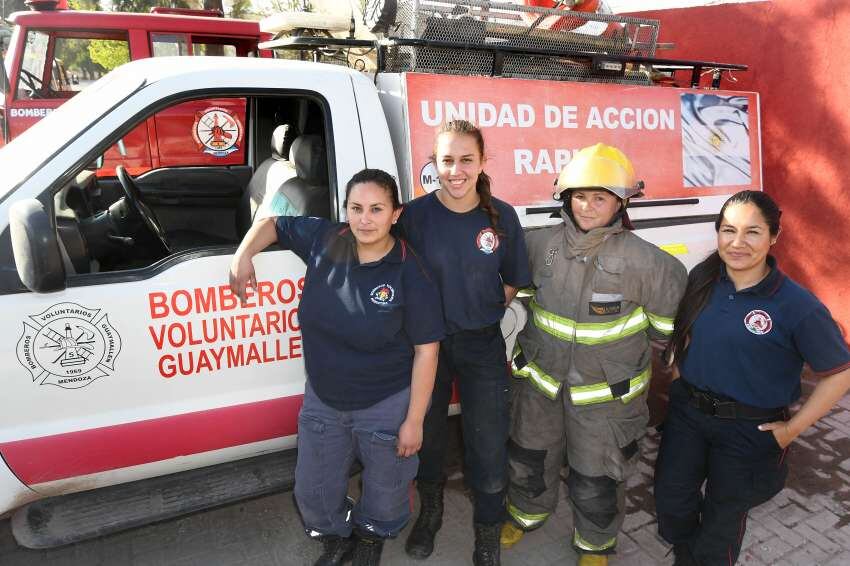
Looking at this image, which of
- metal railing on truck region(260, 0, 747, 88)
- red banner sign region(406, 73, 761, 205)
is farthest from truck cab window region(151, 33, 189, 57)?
red banner sign region(406, 73, 761, 205)

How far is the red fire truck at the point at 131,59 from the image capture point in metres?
6.69

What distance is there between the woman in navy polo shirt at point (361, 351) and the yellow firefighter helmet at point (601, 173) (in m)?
0.63

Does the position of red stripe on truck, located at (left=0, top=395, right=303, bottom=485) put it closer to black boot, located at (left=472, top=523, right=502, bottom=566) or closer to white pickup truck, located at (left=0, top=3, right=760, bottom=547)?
white pickup truck, located at (left=0, top=3, right=760, bottom=547)

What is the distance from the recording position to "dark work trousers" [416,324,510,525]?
2.32 meters

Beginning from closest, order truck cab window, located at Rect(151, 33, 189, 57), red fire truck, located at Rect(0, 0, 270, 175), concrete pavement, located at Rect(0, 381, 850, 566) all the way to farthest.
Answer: concrete pavement, located at Rect(0, 381, 850, 566), red fire truck, located at Rect(0, 0, 270, 175), truck cab window, located at Rect(151, 33, 189, 57)

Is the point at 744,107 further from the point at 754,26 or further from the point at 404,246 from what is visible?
the point at 404,246

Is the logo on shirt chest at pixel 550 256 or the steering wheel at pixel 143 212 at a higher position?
the steering wheel at pixel 143 212

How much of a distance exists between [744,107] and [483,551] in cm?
282

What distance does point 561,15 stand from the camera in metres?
3.28

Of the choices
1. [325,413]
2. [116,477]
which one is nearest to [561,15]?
[325,413]

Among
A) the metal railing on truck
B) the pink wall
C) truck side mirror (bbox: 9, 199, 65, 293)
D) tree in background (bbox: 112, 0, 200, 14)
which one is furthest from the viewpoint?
tree in background (bbox: 112, 0, 200, 14)

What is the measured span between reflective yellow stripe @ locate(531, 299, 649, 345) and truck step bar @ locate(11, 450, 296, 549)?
3.78ft

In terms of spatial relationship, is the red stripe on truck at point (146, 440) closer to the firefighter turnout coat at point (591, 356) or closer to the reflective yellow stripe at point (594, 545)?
the firefighter turnout coat at point (591, 356)

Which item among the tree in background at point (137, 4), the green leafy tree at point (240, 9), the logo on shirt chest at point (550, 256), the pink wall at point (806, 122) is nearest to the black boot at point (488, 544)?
the logo on shirt chest at point (550, 256)
